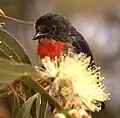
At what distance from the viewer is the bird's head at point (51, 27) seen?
125 cm

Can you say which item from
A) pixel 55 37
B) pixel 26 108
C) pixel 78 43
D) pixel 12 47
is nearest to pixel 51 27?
pixel 55 37

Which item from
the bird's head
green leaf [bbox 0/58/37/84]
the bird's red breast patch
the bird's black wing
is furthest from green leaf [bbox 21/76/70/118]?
the bird's black wing

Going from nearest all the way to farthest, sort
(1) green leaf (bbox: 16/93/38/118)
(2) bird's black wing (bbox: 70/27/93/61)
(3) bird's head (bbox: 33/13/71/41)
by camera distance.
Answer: (1) green leaf (bbox: 16/93/38/118) → (3) bird's head (bbox: 33/13/71/41) → (2) bird's black wing (bbox: 70/27/93/61)

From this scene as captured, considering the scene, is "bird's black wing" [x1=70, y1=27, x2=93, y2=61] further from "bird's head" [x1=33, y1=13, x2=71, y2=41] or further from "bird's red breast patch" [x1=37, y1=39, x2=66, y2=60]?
"bird's red breast patch" [x1=37, y1=39, x2=66, y2=60]

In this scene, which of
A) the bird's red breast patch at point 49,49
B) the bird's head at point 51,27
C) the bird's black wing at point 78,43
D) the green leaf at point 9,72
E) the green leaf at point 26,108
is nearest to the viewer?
the green leaf at point 9,72

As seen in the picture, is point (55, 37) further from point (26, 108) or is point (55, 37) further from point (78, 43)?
point (26, 108)

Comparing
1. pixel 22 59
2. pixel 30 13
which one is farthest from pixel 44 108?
pixel 30 13

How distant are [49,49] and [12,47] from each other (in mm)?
186

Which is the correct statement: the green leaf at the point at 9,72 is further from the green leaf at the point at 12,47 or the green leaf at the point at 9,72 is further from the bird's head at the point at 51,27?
the bird's head at the point at 51,27

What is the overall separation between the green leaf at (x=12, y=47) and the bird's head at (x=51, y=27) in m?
0.26

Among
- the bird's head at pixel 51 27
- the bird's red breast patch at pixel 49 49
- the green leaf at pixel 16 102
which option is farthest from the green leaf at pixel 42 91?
the bird's head at pixel 51 27

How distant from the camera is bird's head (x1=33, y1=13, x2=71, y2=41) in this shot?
125cm

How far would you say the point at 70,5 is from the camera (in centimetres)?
335

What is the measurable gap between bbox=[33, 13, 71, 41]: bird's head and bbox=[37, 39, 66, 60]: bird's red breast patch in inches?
1.1
